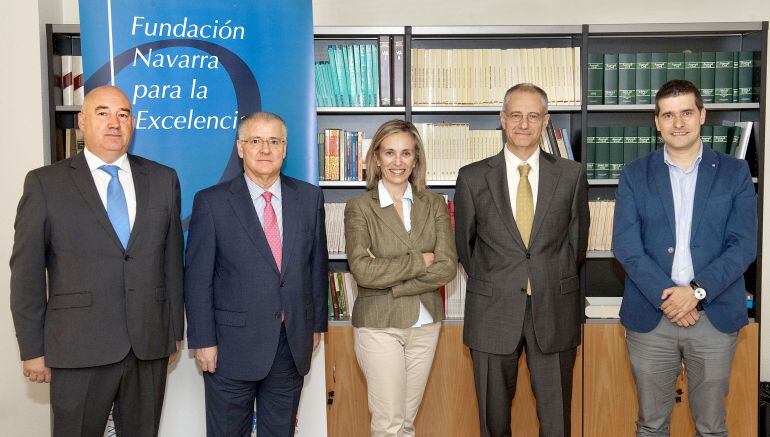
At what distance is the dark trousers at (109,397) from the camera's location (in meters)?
2.55

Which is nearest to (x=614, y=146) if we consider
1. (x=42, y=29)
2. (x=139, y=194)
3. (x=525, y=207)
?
(x=525, y=207)

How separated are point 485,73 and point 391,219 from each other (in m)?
1.27

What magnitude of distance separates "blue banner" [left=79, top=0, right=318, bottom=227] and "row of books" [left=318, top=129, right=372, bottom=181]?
375mm

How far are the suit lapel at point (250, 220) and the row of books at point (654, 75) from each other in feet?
6.82

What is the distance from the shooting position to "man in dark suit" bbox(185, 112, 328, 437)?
2.74 metres

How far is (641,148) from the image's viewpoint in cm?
387

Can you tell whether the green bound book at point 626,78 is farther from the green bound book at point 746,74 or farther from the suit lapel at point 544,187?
the suit lapel at point 544,187

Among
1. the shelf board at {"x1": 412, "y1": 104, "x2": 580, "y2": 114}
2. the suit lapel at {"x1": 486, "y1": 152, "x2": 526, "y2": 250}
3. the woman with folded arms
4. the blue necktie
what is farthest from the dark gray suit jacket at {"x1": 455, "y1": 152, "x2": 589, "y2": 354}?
the blue necktie

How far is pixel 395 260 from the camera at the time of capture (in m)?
2.93

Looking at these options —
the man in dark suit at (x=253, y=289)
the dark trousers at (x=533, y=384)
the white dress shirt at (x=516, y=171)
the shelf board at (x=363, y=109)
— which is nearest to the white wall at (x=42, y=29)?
the shelf board at (x=363, y=109)

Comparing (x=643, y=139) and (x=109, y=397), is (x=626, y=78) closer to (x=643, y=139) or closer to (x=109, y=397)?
(x=643, y=139)

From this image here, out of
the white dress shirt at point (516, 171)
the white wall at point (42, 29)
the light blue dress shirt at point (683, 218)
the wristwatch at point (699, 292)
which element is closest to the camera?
the wristwatch at point (699, 292)

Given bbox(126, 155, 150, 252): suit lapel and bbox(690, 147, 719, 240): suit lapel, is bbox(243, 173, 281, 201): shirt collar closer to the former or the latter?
bbox(126, 155, 150, 252): suit lapel

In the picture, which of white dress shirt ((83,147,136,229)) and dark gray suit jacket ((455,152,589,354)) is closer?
white dress shirt ((83,147,136,229))
